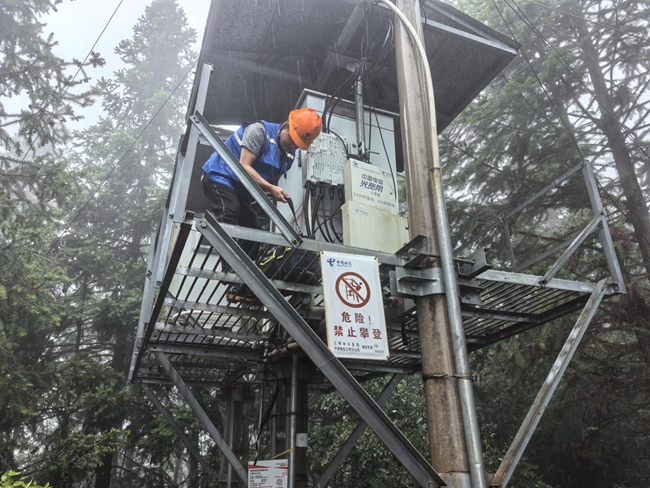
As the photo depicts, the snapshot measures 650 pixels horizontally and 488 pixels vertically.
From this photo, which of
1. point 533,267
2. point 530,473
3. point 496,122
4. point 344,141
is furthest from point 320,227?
point 530,473

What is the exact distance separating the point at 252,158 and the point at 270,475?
2.81 m

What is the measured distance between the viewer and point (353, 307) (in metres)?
3.06

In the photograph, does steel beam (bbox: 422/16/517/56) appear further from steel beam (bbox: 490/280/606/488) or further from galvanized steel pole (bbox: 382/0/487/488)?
steel beam (bbox: 490/280/606/488)

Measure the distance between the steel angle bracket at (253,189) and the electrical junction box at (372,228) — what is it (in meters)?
0.83

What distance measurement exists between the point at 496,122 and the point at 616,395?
230 inches

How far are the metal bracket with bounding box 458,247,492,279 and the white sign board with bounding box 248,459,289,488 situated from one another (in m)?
2.40

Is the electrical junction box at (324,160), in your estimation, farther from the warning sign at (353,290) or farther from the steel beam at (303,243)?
the warning sign at (353,290)

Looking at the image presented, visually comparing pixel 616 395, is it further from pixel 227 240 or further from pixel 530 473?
pixel 227 240

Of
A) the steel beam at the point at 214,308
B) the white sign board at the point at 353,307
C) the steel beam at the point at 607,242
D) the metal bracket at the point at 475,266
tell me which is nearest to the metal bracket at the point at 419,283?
the white sign board at the point at 353,307

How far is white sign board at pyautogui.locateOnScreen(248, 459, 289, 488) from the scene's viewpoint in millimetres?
4273

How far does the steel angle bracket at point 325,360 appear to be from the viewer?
273cm

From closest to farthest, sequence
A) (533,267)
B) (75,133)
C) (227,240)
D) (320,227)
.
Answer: (227,240) → (320,227) → (533,267) → (75,133)

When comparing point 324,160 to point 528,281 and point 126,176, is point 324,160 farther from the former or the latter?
point 126,176

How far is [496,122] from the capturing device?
10.4m
